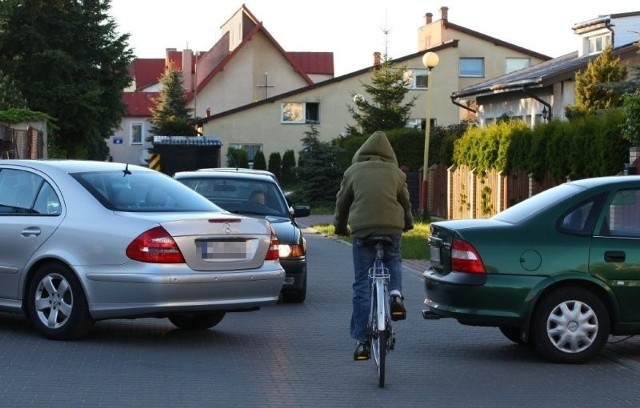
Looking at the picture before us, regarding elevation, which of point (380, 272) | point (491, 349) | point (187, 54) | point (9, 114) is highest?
point (187, 54)

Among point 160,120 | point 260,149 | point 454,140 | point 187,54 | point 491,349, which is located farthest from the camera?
point 187,54

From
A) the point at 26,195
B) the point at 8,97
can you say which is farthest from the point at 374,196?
the point at 8,97

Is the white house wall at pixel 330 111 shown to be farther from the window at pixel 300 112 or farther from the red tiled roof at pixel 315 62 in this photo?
the red tiled roof at pixel 315 62

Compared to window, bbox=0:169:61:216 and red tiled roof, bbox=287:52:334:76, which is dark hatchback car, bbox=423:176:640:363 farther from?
red tiled roof, bbox=287:52:334:76

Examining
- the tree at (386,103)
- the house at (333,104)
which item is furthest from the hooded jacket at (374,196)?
the house at (333,104)

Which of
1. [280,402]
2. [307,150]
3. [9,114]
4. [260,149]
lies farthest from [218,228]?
[260,149]

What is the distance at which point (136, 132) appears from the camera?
9706 centimetres

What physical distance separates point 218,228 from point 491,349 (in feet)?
8.98

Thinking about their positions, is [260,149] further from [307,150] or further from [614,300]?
[614,300]

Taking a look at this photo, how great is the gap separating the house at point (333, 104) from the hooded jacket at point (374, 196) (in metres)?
56.6

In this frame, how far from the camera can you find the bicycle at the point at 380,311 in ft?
28.4

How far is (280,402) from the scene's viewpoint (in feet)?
26.5

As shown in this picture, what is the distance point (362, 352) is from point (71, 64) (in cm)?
5066

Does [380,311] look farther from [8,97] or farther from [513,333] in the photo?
[8,97]
